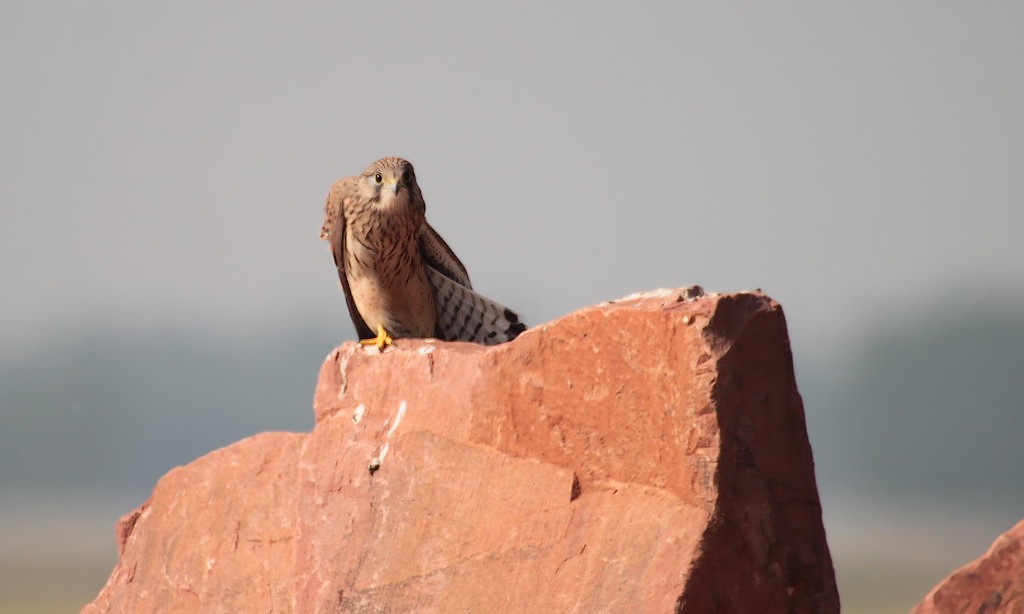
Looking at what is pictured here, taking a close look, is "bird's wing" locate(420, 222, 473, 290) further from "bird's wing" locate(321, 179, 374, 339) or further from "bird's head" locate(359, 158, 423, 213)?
"bird's wing" locate(321, 179, 374, 339)

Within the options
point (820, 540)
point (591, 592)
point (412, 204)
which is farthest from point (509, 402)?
point (412, 204)

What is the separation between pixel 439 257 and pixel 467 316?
0.33 meters

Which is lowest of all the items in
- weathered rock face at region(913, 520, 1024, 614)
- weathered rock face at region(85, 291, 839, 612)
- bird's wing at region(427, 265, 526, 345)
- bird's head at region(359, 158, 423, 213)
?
weathered rock face at region(913, 520, 1024, 614)

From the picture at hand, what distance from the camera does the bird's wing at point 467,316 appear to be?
4266 millimetres

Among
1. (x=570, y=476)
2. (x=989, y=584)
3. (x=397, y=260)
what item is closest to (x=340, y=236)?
(x=397, y=260)

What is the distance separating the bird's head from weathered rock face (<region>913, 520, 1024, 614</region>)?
7.23 ft

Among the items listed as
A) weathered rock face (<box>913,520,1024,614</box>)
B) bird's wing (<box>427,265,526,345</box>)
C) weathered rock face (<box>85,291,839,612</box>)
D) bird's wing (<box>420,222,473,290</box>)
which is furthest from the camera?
bird's wing (<box>420,222,473,290</box>)

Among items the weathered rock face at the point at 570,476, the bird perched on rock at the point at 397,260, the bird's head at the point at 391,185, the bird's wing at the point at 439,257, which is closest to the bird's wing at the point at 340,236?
the bird perched on rock at the point at 397,260

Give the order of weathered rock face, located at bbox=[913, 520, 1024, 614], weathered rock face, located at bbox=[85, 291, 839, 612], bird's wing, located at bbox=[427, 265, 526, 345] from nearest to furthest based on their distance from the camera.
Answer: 1. weathered rock face, located at bbox=[85, 291, 839, 612]
2. weathered rock face, located at bbox=[913, 520, 1024, 614]
3. bird's wing, located at bbox=[427, 265, 526, 345]

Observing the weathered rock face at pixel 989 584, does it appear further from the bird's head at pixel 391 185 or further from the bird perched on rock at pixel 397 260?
the bird's head at pixel 391 185

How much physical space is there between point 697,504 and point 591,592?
1.11 feet

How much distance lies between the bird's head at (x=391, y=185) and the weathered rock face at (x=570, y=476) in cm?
87

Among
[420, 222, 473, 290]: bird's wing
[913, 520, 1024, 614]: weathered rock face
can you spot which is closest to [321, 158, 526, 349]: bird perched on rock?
[420, 222, 473, 290]: bird's wing

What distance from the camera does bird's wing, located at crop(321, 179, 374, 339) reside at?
4734 millimetres
